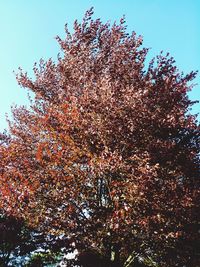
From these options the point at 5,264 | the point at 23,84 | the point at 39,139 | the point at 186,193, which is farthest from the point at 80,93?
the point at 5,264

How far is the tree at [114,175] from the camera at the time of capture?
1003 cm

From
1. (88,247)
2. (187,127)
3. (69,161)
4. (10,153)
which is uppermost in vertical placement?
(187,127)

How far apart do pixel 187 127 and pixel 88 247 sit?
7.13 m

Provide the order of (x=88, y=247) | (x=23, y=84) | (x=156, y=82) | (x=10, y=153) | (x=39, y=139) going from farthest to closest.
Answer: (x=23, y=84) < (x=156, y=82) < (x=39, y=139) < (x=10, y=153) < (x=88, y=247)

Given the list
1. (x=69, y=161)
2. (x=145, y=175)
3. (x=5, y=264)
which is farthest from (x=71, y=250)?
(x=5, y=264)

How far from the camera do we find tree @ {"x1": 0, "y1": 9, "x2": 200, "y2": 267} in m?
10.0

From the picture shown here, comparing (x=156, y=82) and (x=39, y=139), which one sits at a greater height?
(x=156, y=82)

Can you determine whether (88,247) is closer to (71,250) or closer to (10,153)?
(71,250)

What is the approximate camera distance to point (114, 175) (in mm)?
11125

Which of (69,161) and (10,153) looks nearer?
(69,161)

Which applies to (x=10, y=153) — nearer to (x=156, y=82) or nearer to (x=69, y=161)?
(x=69, y=161)

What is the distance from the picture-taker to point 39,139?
13.1 metres

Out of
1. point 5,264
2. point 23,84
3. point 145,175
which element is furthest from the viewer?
point 5,264

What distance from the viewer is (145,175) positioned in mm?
9797
